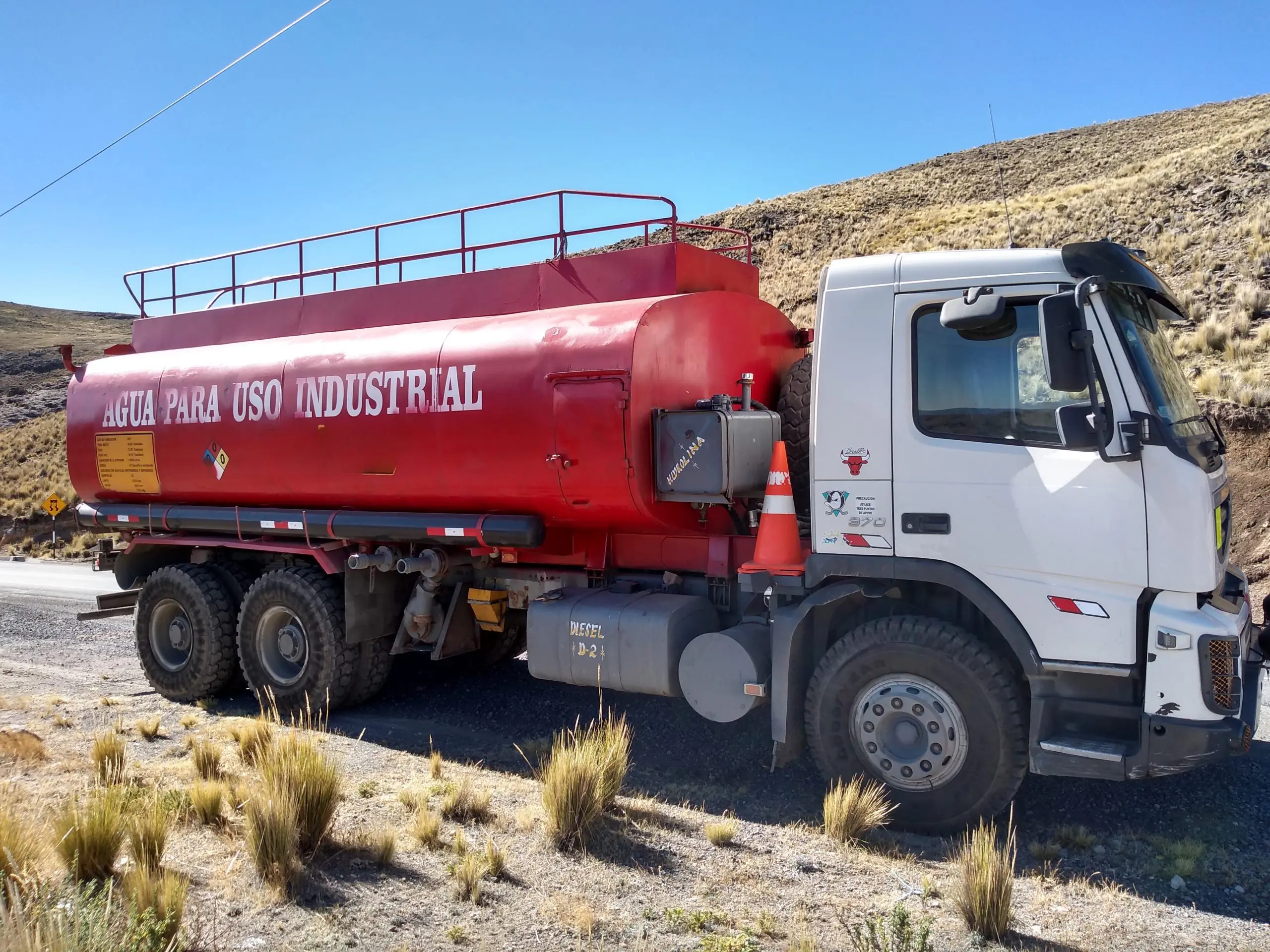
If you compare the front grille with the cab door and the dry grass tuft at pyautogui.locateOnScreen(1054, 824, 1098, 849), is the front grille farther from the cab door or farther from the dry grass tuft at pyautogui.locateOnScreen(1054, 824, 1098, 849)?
the dry grass tuft at pyautogui.locateOnScreen(1054, 824, 1098, 849)

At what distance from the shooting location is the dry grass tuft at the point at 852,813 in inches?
201

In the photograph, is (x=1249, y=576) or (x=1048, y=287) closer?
(x=1048, y=287)

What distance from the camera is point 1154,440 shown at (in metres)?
4.71

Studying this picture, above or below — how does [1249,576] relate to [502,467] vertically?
below

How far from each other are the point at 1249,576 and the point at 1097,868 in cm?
808

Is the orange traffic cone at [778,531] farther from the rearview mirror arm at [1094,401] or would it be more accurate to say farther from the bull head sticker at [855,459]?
the rearview mirror arm at [1094,401]

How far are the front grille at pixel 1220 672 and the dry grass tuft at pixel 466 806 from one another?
377 cm

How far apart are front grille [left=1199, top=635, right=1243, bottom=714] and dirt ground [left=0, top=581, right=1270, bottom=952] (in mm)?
823

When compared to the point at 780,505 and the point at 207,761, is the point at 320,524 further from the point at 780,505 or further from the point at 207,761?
the point at 780,505

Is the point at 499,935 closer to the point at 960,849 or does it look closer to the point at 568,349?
the point at 960,849

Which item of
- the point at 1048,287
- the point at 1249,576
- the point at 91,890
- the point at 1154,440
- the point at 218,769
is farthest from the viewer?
the point at 1249,576

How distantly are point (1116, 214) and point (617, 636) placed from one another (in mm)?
24551

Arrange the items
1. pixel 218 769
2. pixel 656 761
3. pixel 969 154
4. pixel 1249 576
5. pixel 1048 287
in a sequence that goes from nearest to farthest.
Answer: pixel 1048 287 → pixel 218 769 → pixel 656 761 → pixel 1249 576 → pixel 969 154

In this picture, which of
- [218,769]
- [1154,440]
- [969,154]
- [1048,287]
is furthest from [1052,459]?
[969,154]
